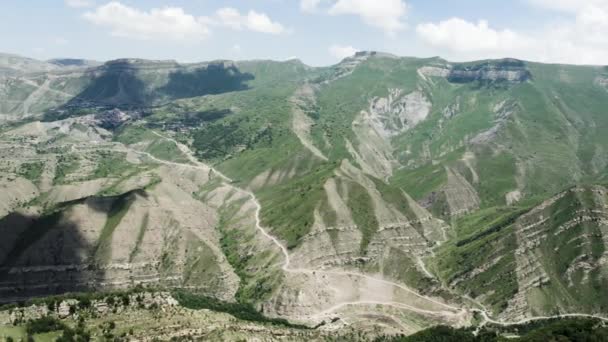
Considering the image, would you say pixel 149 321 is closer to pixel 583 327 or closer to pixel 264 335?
pixel 264 335

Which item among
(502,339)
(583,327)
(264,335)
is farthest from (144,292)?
(583,327)

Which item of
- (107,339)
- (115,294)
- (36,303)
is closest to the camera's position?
(107,339)

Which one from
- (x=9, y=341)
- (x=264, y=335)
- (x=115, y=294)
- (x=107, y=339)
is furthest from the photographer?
(x=264, y=335)

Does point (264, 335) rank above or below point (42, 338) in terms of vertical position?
below

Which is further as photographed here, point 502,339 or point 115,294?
point 502,339

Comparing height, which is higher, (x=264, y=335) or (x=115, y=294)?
(x=115, y=294)

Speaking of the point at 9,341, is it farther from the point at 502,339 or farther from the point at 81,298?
the point at 502,339

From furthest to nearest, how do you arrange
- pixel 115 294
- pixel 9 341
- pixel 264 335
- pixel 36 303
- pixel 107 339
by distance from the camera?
1. pixel 264 335
2. pixel 115 294
3. pixel 36 303
4. pixel 107 339
5. pixel 9 341

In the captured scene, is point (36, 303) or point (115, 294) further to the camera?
point (115, 294)

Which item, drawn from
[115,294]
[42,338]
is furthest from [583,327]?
[42,338]
